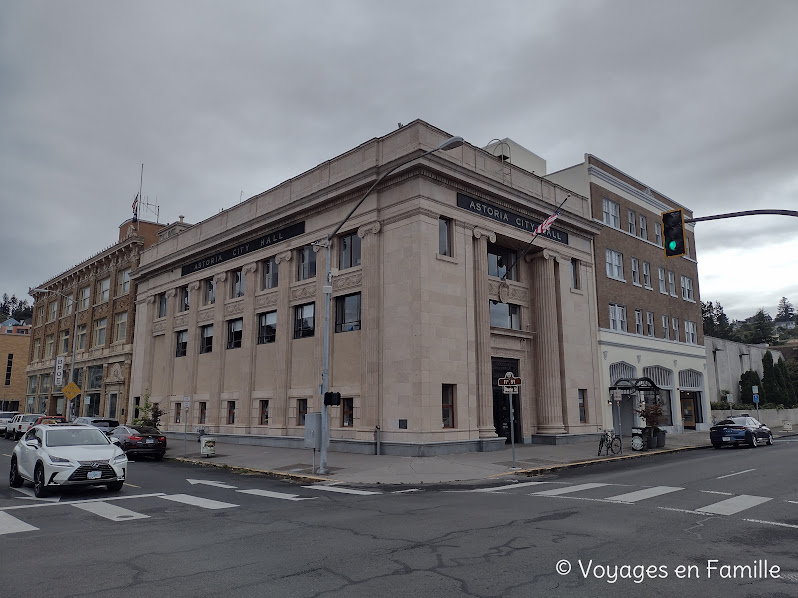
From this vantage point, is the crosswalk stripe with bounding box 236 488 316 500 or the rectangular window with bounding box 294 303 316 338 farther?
the rectangular window with bounding box 294 303 316 338

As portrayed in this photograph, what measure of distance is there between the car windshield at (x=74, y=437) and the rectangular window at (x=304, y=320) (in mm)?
15264

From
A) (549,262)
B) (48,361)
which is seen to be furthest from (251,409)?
(48,361)

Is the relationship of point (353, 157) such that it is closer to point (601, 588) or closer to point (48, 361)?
point (601, 588)

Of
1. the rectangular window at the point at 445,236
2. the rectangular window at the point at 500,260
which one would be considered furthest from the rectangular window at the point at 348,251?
the rectangular window at the point at 500,260

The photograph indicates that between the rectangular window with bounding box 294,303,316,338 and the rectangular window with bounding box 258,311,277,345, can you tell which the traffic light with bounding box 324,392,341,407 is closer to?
the rectangular window with bounding box 294,303,316,338

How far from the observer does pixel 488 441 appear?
25062 mm

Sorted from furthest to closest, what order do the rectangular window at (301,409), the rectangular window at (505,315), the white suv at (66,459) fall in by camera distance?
the rectangular window at (301,409)
the rectangular window at (505,315)
the white suv at (66,459)

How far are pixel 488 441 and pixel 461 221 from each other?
32.8 feet

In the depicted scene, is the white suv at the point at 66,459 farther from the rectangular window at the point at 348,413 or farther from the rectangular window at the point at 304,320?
the rectangular window at the point at 304,320

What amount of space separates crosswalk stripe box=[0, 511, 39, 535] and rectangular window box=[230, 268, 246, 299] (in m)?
25.0

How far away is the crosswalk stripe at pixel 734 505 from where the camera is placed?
10.8m

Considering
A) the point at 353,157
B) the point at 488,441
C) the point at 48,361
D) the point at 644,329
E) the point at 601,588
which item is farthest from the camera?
the point at 48,361

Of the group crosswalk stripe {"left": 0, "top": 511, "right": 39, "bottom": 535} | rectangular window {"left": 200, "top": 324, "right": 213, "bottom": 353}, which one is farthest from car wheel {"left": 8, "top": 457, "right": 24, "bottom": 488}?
rectangular window {"left": 200, "top": 324, "right": 213, "bottom": 353}

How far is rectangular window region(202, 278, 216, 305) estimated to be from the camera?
37.8 m
